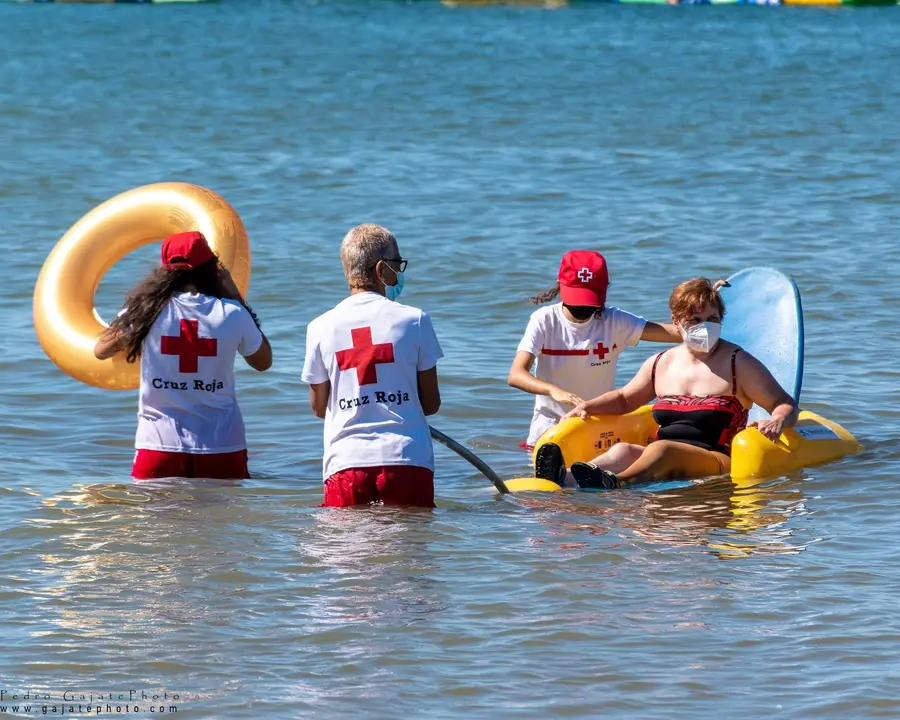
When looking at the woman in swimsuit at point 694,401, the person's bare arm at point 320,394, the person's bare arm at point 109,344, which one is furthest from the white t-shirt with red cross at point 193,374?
the woman in swimsuit at point 694,401

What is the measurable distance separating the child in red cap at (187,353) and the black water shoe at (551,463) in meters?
1.33

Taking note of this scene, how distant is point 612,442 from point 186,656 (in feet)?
9.17

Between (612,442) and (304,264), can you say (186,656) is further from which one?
(304,264)

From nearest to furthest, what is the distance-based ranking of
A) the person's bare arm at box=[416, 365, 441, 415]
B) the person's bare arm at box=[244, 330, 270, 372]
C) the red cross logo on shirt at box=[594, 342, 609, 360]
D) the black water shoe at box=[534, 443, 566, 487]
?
the person's bare arm at box=[416, 365, 441, 415]
the person's bare arm at box=[244, 330, 270, 372]
the black water shoe at box=[534, 443, 566, 487]
the red cross logo on shirt at box=[594, 342, 609, 360]

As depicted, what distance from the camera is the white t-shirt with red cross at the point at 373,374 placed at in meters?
5.50

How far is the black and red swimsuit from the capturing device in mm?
6785

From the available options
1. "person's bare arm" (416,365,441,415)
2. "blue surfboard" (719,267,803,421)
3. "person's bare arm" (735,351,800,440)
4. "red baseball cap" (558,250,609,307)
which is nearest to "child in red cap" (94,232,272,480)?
"person's bare arm" (416,365,441,415)

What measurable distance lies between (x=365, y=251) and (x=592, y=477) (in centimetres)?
168

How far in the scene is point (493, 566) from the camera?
5.68 m

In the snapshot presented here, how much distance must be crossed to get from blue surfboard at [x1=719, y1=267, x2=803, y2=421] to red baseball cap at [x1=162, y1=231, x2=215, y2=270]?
2768 mm

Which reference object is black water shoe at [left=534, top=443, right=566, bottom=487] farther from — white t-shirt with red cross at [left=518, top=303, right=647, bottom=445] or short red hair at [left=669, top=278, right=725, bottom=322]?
short red hair at [left=669, top=278, right=725, bottom=322]

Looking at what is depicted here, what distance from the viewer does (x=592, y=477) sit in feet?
21.5

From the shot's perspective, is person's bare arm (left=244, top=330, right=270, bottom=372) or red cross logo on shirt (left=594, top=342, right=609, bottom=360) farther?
red cross logo on shirt (left=594, top=342, right=609, bottom=360)

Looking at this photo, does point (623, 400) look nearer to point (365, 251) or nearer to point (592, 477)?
point (592, 477)
